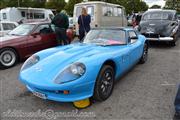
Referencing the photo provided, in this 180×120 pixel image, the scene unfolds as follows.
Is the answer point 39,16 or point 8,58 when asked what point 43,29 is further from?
point 39,16

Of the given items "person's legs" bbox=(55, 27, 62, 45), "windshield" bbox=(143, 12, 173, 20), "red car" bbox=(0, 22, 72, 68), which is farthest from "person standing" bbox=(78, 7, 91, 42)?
"windshield" bbox=(143, 12, 173, 20)

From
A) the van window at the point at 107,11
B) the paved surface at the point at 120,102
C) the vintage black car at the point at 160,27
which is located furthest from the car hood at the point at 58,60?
the van window at the point at 107,11

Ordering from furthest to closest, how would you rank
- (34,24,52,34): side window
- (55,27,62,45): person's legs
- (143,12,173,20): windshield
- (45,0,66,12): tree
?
(45,0,66,12): tree → (143,12,173,20): windshield → (55,27,62,45): person's legs → (34,24,52,34): side window

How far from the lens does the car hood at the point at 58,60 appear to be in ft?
11.5

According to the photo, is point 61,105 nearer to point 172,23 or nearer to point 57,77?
point 57,77

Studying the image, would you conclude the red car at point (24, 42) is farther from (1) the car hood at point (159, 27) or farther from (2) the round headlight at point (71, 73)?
(1) the car hood at point (159, 27)

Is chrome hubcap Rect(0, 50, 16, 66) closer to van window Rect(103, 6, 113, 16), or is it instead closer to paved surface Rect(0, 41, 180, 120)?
paved surface Rect(0, 41, 180, 120)

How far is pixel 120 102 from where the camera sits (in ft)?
12.6

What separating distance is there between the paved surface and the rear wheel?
2.58 feet

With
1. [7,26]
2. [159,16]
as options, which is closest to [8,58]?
[7,26]

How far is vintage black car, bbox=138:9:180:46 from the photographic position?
8.68 metres

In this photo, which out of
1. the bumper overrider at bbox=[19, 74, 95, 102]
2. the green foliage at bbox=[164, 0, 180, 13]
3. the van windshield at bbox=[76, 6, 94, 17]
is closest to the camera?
the bumper overrider at bbox=[19, 74, 95, 102]

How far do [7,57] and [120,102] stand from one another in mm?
4085

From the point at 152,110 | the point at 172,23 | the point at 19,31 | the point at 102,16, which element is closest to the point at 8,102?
the point at 152,110
